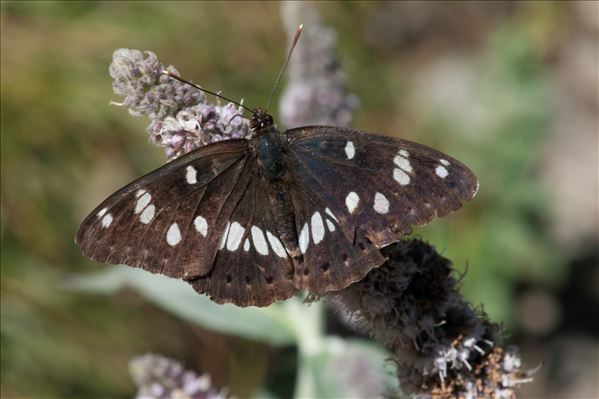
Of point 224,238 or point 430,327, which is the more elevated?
point 224,238

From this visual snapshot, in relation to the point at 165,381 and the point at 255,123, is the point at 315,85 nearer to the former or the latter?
the point at 255,123

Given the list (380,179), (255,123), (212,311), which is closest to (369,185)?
(380,179)

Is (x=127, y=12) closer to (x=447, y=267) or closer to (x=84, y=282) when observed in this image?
(x=84, y=282)

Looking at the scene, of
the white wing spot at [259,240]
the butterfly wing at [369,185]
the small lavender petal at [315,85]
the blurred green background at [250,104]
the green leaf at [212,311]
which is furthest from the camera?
the blurred green background at [250,104]

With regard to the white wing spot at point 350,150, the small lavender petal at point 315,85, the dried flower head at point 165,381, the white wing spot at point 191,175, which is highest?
the small lavender petal at point 315,85

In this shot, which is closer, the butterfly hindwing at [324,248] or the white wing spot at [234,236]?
the butterfly hindwing at [324,248]

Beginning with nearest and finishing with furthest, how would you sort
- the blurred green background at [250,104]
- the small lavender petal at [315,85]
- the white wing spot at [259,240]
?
the white wing spot at [259,240], the small lavender petal at [315,85], the blurred green background at [250,104]

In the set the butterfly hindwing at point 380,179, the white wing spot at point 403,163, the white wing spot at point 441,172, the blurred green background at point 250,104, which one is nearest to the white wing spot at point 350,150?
the butterfly hindwing at point 380,179

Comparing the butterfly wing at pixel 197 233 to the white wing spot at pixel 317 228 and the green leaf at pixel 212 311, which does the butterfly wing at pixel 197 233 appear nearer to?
the white wing spot at pixel 317 228

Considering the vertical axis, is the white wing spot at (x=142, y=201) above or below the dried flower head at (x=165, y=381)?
above
